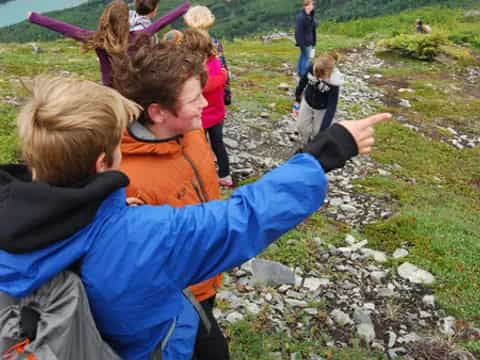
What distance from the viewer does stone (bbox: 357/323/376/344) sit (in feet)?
17.8

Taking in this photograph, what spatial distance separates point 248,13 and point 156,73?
131605 millimetres

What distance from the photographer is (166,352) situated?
2619 millimetres

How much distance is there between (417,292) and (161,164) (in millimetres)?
4464

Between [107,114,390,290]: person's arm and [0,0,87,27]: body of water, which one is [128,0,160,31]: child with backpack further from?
[0,0,87,27]: body of water

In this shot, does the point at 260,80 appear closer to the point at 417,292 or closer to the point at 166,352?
the point at 417,292

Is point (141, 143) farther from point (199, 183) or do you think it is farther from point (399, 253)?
point (399, 253)

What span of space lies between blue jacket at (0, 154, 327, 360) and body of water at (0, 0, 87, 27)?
431 feet

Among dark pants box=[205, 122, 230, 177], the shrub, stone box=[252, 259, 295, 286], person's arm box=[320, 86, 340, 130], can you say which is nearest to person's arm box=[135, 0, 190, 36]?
dark pants box=[205, 122, 230, 177]

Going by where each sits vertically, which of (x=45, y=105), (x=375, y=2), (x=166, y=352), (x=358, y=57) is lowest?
(x=375, y=2)

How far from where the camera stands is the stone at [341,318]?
18.4 ft

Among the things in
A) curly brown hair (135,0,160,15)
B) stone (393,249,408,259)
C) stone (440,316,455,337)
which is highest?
curly brown hair (135,0,160,15)

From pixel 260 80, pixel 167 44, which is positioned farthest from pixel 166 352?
pixel 260 80

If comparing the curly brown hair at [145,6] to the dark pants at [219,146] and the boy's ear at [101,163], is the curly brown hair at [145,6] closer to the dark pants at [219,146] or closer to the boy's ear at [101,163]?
the dark pants at [219,146]

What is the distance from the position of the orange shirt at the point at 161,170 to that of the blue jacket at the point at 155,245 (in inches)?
40.4
